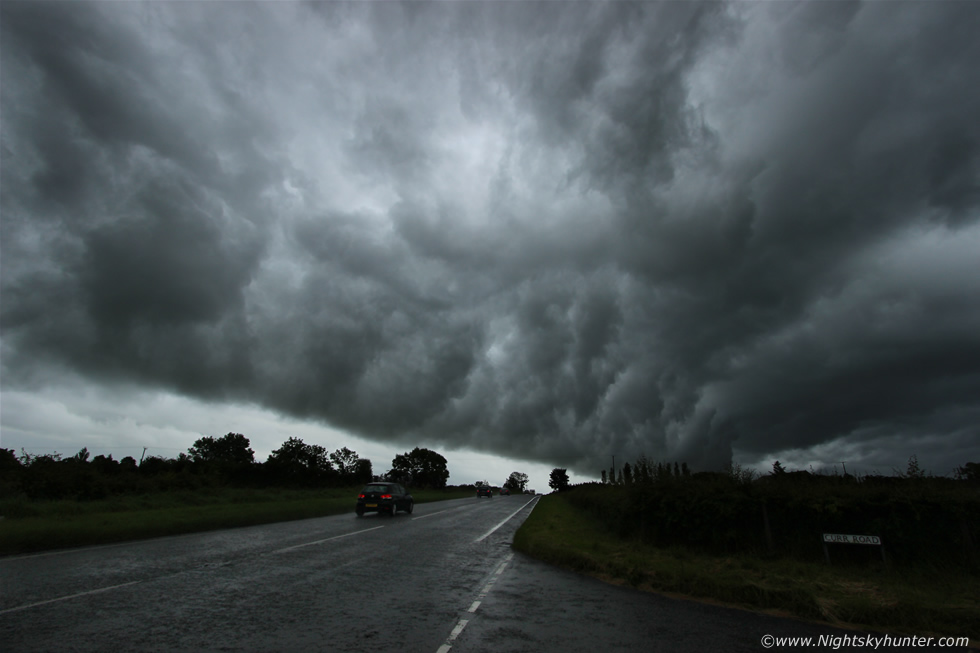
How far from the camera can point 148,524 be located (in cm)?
1866

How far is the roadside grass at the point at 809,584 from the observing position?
8.05 metres

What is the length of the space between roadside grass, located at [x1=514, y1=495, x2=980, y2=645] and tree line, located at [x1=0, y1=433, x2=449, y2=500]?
43928 millimetres

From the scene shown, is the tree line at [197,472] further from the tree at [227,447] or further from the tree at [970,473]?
the tree at [970,473]

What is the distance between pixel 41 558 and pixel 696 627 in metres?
13.6

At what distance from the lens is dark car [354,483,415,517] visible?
29.2 metres

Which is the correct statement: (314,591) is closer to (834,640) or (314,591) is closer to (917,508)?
(834,640)

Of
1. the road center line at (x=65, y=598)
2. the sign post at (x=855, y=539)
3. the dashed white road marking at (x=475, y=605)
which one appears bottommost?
the dashed white road marking at (x=475, y=605)

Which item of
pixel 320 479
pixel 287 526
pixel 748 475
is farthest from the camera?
pixel 320 479

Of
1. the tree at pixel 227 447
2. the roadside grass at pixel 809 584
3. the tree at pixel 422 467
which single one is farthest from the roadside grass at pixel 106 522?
the tree at pixel 422 467

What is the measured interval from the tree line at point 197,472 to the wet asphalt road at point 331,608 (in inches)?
1468

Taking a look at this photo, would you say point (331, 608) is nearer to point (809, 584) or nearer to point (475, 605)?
point (475, 605)

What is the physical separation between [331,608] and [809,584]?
8815 millimetres

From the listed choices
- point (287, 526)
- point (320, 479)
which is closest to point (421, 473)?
point (320, 479)

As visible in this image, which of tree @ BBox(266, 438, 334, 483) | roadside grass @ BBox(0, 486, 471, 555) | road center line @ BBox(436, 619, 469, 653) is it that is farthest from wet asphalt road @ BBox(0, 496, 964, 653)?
tree @ BBox(266, 438, 334, 483)
